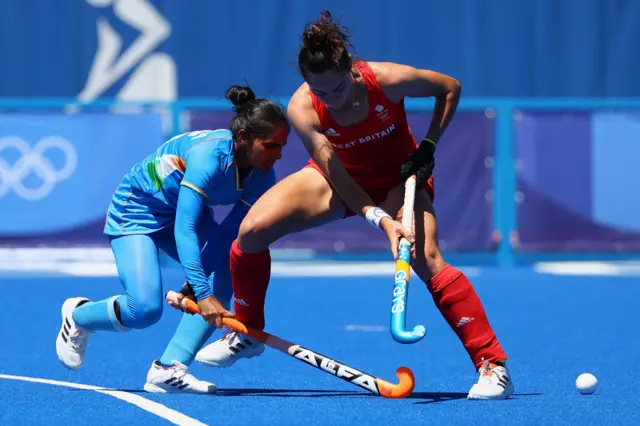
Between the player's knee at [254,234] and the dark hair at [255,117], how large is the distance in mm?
371

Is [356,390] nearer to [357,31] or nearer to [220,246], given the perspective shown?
[220,246]

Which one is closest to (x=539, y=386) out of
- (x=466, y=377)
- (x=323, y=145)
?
(x=466, y=377)

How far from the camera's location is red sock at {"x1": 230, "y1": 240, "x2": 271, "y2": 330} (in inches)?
246

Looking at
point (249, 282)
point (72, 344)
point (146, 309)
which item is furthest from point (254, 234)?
point (72, 344)

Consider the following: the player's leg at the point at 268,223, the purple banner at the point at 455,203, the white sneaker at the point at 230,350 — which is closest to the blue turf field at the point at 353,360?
the white sneaker at the point at 230,350

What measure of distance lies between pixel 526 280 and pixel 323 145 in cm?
652

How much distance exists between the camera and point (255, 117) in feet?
20.0

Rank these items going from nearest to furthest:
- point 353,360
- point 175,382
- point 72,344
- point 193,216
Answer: point 193,216 < point 175,382 < point 72,344 < point 353,360

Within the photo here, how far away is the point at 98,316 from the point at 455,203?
7.09m

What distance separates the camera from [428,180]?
20.7ft

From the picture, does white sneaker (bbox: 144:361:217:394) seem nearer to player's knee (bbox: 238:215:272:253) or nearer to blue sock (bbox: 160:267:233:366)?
blue sock (bbox: 160:267:233:366)

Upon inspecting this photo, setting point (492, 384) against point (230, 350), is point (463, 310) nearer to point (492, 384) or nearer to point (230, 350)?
point (492, 384)

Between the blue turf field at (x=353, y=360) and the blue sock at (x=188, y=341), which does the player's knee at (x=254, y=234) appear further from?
the blue turf field at (x=353, y=360)


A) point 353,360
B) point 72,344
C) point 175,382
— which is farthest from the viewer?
point 353,360
